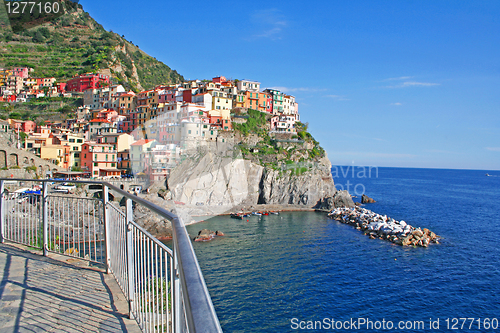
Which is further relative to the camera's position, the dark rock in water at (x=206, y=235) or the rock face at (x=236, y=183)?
the rock face at (x=236, y=183)

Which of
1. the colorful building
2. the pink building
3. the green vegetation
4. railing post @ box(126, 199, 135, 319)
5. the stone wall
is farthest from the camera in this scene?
the pink building

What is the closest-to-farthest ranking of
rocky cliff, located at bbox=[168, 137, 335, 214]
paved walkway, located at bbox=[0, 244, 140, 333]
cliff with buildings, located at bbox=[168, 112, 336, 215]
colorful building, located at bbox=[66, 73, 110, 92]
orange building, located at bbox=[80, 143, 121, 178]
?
1. paved walkway, located at bbox=[0, 244, 140, 333]
2. orange building, located at bbox=[80, 143, 121, 178]
3. rocky cliff, located at bbox=[168, 137, 335, 214]
4. cliff with buildings, located at bbox=[168, 112, 336, 215]
5. colorful building, located at bbox=[66, 73, 110, 92]

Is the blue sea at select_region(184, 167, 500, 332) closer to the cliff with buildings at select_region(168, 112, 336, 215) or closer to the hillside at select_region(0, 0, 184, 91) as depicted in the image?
the cliff with buildings at select_region(168, 112, 336, 215)

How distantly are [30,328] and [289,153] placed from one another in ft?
180

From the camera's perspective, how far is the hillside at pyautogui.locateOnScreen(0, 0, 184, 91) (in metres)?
79.0

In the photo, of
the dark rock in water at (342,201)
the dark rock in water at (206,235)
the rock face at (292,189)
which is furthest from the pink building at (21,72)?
the dark rock in water at (342,201)

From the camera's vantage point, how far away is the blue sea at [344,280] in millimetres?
17172

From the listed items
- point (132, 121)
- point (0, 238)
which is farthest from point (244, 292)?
point (132, 121)

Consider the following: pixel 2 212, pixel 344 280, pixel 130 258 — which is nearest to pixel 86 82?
pixel 344 280

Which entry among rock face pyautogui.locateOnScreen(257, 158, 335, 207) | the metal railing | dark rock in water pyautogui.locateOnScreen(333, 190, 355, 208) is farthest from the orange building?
the metal railing

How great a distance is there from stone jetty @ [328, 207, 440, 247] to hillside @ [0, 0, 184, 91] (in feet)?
204

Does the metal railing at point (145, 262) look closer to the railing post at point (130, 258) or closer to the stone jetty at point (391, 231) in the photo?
the railing post at point (130, 258)

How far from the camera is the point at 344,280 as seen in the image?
22078 mm

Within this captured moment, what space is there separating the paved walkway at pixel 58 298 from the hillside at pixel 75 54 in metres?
77.6
